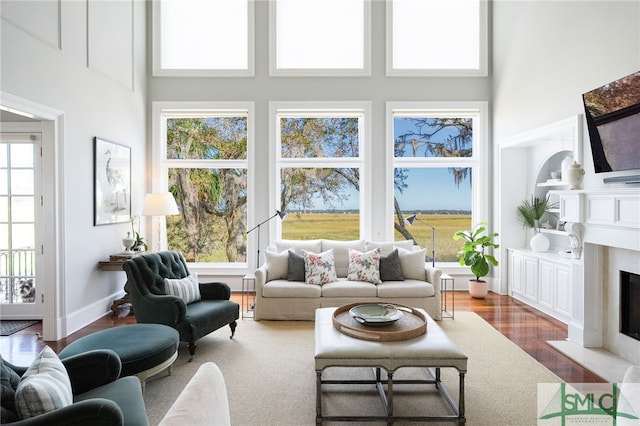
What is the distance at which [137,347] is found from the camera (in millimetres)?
2639

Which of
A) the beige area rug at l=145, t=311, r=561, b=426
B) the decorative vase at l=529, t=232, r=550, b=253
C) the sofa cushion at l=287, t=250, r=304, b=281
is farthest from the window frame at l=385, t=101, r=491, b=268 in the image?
the beige area rug at l=145, t=311, r=561, b=426

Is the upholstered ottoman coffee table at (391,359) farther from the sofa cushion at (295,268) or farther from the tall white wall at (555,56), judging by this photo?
the tall white wall at (555,56)

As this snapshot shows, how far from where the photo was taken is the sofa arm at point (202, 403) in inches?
39.6

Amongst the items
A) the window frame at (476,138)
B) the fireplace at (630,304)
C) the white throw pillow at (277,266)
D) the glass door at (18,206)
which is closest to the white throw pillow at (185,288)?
the white throw pillow at (277,266)

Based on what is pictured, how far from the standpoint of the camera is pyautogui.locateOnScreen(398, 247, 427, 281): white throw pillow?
4875 mm

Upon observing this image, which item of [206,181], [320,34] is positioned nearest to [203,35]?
[320,34]

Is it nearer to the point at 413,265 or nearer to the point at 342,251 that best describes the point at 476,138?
the point at 413,265

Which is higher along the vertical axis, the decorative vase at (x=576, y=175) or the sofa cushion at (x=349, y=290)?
the decorative vase at (x=576, y=175)

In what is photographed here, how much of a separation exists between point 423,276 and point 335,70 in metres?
3.43

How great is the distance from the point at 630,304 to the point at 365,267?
103 inches

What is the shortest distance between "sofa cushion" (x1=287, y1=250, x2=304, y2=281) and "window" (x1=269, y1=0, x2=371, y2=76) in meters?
3.02

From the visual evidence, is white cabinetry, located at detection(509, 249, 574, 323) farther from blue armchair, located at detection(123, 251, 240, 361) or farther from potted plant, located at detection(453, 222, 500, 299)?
blue armchair, located at detection(123, 251, 240, 361)

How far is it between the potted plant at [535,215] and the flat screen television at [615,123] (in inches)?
68.2

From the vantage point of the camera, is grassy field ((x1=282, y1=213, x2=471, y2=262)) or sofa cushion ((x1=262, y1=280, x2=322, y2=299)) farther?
grassy field ((x1=282, y1=213, x2=471, y2=262))
